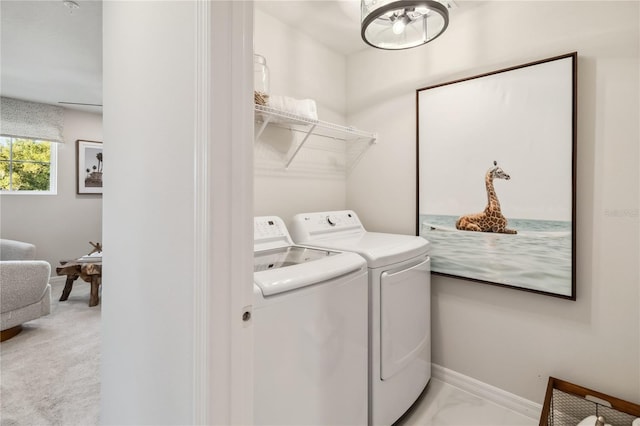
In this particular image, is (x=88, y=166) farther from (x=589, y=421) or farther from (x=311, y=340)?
(x=589, y=421)

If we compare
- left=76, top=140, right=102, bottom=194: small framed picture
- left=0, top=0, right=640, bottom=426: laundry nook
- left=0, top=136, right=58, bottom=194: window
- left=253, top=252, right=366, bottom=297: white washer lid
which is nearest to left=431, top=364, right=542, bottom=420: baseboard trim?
left=0, top=0, right=640, bottom=426: laundry nook

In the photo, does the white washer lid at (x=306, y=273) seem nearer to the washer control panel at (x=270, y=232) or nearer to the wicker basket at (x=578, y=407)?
the washer control panel at (x=270, y=232)

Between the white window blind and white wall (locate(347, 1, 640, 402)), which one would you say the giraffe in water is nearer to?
white wall (locate(347, 1, 640, 402))

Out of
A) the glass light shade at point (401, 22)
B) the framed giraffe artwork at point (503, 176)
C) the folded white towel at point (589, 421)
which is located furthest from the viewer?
the framed giraffe artwork at point (503, 176)

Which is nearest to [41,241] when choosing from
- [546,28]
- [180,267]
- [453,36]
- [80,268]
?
[80,268]

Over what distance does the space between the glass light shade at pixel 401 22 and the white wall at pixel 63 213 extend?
4.91 meters

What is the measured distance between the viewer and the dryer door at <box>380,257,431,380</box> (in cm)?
148

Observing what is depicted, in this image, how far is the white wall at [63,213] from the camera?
4.22 m

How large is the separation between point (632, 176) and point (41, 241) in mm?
6021

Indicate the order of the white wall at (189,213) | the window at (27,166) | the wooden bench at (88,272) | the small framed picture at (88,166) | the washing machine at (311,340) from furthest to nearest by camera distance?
the small framed picture at (88,166) → the window at (27,166) → the wooden bench at (88,272) → the washing machine at (311,340) → the white wall at (189,213)

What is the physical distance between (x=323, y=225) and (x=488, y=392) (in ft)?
4.44

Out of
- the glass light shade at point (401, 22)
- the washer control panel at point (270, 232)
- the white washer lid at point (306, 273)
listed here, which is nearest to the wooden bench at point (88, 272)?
the washer control panel at point (270, 232)

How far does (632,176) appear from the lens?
4.61 ft

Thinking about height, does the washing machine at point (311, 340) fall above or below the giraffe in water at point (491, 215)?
below
